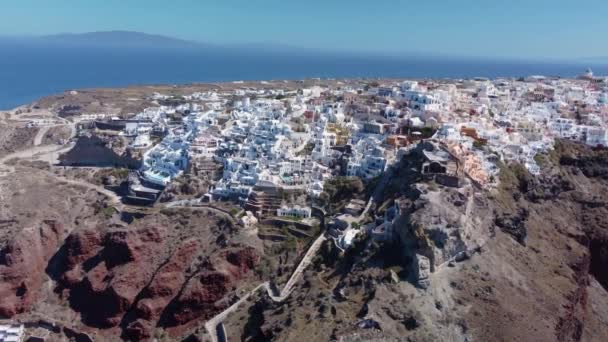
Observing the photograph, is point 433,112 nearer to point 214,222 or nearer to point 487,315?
point 214,222

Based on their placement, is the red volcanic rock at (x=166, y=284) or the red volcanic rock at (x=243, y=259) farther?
the red volcanic rock at (x=243, y=259)

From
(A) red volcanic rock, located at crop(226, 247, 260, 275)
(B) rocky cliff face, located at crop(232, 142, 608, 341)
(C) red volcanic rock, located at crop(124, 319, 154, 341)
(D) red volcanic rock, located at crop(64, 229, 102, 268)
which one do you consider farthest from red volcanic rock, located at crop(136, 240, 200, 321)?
(B) rocky cliff face, located at crop(232, 142, 608, 341)

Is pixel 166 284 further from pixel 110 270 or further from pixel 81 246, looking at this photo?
pixel 81 246

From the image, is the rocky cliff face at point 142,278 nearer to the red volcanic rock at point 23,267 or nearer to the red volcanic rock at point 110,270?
the red volcanic rock at point 110,270

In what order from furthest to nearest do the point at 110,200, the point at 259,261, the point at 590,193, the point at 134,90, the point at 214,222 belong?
the point at 134,90
the point at 110,200
the point at 590,193
the point at 214,222
the point at 259,261

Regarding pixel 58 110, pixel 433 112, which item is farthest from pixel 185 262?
pixel 58 110

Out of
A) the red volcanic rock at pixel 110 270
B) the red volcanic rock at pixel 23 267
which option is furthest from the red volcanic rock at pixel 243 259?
the red volcanic rock at pixel 23 267

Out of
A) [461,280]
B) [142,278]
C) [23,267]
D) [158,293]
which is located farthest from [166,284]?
[461,280]

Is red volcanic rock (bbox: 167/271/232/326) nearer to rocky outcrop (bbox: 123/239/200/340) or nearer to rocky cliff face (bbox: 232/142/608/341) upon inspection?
rocky outcrop (bbox: 123/239/200/340)
